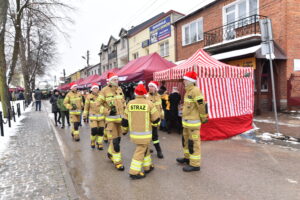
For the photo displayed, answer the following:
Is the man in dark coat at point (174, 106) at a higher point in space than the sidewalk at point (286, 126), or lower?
higher

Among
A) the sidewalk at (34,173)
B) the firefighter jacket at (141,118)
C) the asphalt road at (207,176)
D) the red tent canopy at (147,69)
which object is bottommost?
the asphalt road at (207,176)

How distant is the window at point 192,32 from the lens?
52.5 feet

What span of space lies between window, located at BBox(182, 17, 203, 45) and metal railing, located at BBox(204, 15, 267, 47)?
134 centimetres

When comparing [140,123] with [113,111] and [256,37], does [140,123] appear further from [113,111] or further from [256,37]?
[256,37]

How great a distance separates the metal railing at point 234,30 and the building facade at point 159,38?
17.1ft

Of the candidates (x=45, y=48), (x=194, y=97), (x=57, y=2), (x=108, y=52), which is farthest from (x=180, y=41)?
(x=108, y=52)

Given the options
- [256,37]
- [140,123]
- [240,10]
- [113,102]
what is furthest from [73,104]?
[240,10]

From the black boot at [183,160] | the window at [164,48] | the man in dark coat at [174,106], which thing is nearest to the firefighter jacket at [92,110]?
the black boot at [183,160]

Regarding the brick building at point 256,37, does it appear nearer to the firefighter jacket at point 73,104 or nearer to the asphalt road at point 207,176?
the asphalt road at point 207,176

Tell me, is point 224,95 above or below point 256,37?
below

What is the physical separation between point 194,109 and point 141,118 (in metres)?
1.17

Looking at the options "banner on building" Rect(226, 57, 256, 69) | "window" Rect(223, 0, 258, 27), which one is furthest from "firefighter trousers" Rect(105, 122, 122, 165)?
"window" Rect(223, 0, 258, 27)

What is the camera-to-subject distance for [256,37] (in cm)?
1077

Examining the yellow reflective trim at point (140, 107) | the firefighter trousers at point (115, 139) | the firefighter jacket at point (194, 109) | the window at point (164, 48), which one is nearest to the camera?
the yellow reflective trim at point (140, 107)
